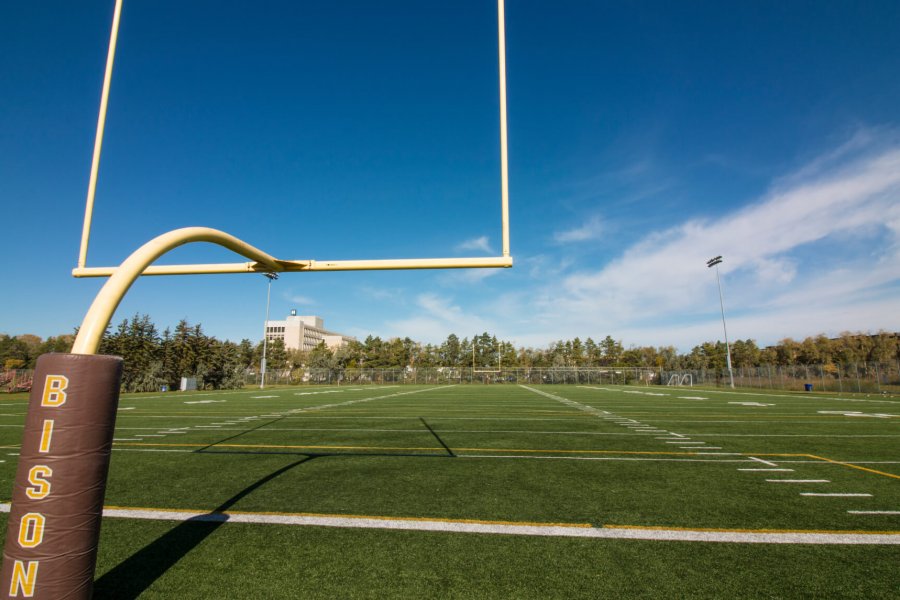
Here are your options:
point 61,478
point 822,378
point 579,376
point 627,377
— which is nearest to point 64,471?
point 61,478

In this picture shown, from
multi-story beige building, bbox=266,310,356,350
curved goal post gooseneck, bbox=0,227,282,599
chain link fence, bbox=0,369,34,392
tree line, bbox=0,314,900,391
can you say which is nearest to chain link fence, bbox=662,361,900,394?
tree line, bbox=0,314,900,391

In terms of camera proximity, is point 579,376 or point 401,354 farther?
point 401,354

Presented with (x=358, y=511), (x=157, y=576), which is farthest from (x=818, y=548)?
(x=157, y=576)

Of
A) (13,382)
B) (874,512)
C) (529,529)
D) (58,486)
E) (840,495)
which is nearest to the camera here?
(58,486)

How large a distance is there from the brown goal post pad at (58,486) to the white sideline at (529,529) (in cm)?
152

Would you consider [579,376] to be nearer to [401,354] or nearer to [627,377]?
[627,377]

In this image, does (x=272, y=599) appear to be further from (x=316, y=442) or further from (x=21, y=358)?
(x=21, y=358)

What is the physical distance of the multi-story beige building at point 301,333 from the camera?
366 ft

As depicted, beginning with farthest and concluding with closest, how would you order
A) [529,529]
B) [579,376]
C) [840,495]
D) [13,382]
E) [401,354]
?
[401,354]
[579,376]
[13,382]
[840,495]
[529,529]

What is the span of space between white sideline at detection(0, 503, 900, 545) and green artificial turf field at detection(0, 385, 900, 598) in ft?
0.06

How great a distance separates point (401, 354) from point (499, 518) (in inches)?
2534

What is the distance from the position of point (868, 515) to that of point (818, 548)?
3.52ft

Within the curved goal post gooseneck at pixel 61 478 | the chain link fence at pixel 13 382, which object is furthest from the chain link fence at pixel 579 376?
the curved goal post gooseneck at pixel 61 478

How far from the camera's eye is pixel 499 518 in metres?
3.28
